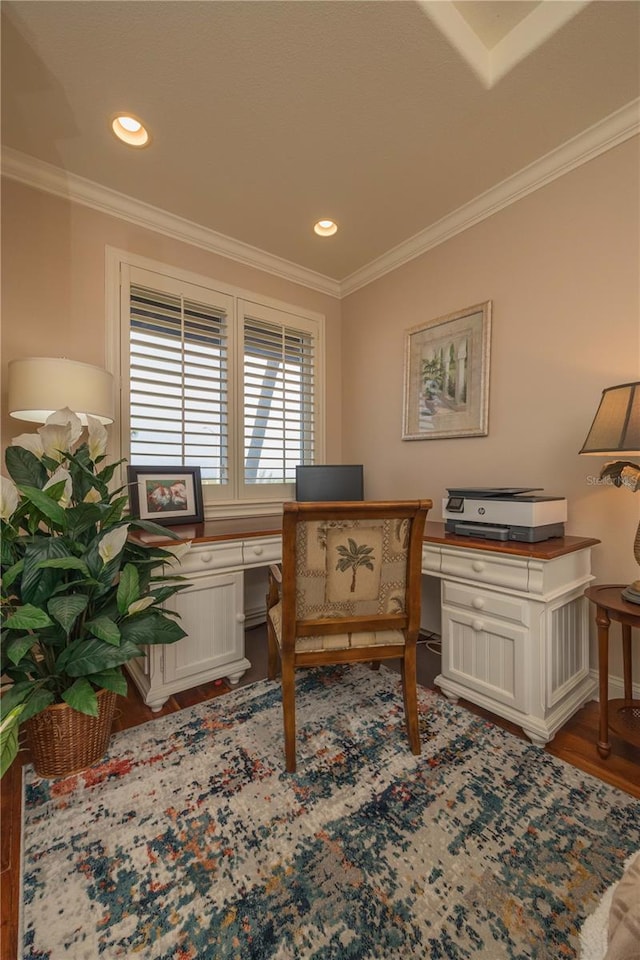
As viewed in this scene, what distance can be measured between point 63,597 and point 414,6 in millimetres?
2432

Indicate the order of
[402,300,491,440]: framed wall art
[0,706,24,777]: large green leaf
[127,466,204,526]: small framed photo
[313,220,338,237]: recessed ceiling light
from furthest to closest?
[313,220,338,237]: recessed ceiling light → [402,300,491,440]: framed wall art → [127,466,204,526]: small framed photo → [0,706,24,777]: large green leaf

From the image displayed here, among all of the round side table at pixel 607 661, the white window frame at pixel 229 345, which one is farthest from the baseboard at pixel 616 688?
the white window frame at pixel 229 345

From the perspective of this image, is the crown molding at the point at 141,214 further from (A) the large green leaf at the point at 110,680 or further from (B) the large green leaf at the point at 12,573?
(A) the large green leaf at the point at 110,680

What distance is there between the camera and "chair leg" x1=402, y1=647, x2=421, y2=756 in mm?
1497

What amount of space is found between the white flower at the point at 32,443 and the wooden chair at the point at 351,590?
3.17ft

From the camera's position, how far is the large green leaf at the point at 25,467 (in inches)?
56.5

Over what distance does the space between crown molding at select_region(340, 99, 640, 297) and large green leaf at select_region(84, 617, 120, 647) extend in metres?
2.88

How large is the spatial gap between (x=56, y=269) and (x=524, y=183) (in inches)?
103

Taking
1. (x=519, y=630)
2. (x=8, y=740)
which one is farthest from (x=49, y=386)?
(x=519, y=630)

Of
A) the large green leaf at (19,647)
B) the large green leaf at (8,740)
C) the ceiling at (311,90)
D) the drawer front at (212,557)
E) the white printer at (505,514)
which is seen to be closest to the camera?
the large green leaf at (8,740)

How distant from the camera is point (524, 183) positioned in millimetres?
2107

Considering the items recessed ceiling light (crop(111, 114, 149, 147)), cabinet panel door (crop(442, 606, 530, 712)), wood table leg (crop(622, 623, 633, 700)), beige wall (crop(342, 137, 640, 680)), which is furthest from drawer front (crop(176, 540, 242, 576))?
recessed ceiling light (crop(111, 114, 149, 147))

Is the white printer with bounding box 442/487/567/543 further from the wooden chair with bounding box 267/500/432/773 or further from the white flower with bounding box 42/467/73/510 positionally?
the white flower with bounding box 42/467/73/510

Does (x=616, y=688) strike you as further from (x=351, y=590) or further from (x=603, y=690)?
(x=351, y=590)
